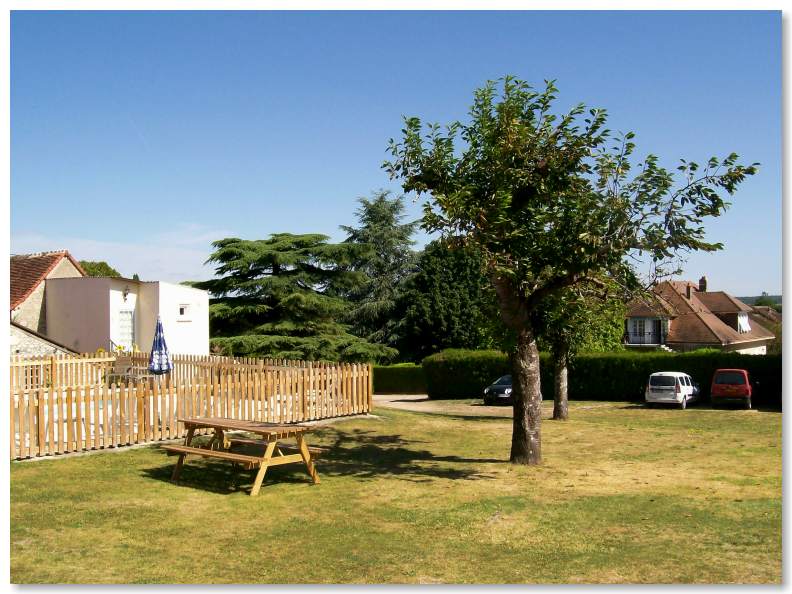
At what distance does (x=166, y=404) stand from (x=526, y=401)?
7062 millimetres

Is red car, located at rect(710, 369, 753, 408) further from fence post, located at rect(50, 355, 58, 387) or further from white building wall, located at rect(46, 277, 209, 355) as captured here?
fence post, located at rect(50, 355, 58, 387)

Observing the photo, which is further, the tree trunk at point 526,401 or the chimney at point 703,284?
the chimney at point 703,284

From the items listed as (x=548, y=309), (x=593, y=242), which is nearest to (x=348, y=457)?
(x=548, y=309)

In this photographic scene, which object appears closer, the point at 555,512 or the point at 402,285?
the point at 555,512

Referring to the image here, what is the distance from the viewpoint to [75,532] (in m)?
9.30

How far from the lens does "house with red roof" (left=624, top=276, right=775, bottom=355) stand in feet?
180

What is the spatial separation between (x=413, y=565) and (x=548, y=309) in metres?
8.08

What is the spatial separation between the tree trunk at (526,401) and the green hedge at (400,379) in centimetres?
3173

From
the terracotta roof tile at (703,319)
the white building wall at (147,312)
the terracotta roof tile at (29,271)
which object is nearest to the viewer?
the terracotta roof tile at (29,271)

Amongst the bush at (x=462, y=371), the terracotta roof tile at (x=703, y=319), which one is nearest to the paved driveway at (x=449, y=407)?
the bush at (x=462, y=371)

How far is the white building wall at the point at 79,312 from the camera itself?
31.5 m

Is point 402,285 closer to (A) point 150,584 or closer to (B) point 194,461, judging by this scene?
(B) point 194,461

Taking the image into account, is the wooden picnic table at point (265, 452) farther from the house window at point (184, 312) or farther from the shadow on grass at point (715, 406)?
the house window at point (184, 312)

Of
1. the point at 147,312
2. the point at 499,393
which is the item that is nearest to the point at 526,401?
the point at 499,393
